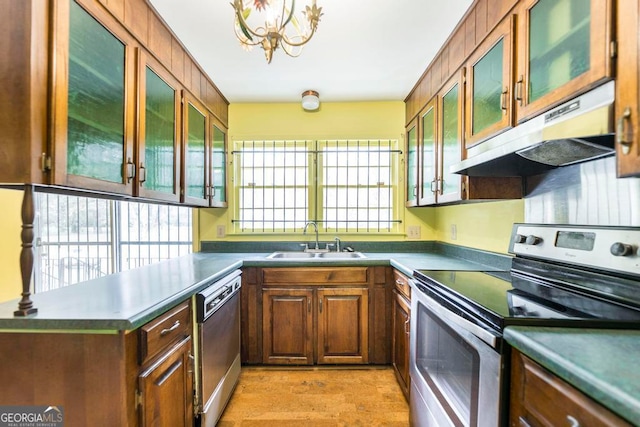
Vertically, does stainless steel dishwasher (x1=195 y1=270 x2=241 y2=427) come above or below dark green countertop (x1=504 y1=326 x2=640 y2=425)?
below

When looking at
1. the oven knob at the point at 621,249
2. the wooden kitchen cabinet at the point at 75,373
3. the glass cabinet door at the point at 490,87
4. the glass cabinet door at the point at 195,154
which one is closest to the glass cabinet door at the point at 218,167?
the glass cabinet door at the point at 195,154

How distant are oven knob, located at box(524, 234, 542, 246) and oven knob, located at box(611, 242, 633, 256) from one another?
34cm

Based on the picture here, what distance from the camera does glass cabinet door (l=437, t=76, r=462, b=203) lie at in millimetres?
1671

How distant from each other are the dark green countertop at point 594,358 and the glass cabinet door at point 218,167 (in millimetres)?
2230

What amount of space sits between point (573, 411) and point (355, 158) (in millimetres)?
2389

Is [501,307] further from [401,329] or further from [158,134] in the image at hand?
[158,134]

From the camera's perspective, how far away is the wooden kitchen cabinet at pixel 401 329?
179cm

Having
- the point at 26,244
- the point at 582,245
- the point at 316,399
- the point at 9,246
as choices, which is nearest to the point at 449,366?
the point at 582,245

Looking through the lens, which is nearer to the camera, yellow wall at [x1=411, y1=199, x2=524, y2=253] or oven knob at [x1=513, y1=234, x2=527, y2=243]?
oven knob at [x1=513, y1=234, x2=527, y2=243]

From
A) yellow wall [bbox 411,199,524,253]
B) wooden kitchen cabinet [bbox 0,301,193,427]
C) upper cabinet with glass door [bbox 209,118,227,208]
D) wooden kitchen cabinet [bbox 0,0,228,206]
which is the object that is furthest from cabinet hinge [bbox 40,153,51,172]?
yellow wall [bbox 411,199,524,253]

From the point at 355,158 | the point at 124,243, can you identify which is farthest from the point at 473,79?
the point at 124,243

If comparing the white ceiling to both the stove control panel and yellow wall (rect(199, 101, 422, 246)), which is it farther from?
the stove control panel

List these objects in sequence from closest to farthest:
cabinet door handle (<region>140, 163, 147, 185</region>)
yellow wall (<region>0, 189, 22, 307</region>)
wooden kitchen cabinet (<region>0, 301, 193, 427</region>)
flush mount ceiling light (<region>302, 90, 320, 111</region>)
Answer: wooden kitchen cabinet (<region>0, 301, 193, 427</region>), cabinet door handle (<region>140, 163, 147, 185</region>), yellow wall (<region>0, 189, 22, 307</region>), flush mount ceiling light (<region>302, 90, 320, 111</region>)

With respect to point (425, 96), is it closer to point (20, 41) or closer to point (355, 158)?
point (355, 158)
